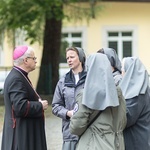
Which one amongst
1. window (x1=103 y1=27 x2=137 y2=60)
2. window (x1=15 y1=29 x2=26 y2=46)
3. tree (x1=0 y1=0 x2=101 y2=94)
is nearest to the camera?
tree (x1=0 y1=0 x2=101 y2=94)

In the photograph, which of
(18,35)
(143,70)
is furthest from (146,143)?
(18,35)

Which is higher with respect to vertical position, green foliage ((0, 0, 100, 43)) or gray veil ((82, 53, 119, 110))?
green foliage ((0, 0, 100, 43))

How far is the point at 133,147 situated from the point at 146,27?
21.9 meters

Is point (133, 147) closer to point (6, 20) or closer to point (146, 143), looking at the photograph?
point (146, 143)

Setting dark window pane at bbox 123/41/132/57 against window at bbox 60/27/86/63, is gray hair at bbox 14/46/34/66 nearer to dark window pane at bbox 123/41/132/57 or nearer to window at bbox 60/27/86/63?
window at bbox 60/27/86/63

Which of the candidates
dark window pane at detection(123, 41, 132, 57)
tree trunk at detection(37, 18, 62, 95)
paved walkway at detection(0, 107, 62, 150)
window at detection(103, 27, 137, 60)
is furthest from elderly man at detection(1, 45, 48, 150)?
dark window pane at detection(123, 41, 132, 57)

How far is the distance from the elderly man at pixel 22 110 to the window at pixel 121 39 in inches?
839

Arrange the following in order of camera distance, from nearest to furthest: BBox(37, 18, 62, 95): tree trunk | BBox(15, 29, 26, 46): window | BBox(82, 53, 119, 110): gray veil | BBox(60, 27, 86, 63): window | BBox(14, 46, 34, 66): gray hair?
BBox(82, 53, 119, 110): gray veil, BBox(14, 46, 34, 66): gray hair, BBox(37, 18, 62, 95): tree trunk, BBox(15, 29, 26, 46): window, BBox(60, 27, 86, 63): window

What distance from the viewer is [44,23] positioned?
18.3 m

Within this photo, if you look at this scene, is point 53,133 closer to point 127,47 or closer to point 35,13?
point 35,13

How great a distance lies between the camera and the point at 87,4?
1906 cm

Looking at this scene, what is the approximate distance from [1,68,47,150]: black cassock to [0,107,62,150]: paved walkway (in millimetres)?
3504

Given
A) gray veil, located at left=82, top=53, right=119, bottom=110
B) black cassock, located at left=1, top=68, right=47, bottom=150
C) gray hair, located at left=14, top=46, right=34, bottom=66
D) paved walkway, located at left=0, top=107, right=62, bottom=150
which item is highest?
gray hair, located at left=14, top=46, right=34, bottom=66

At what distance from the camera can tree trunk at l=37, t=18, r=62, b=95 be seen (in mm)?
18391
